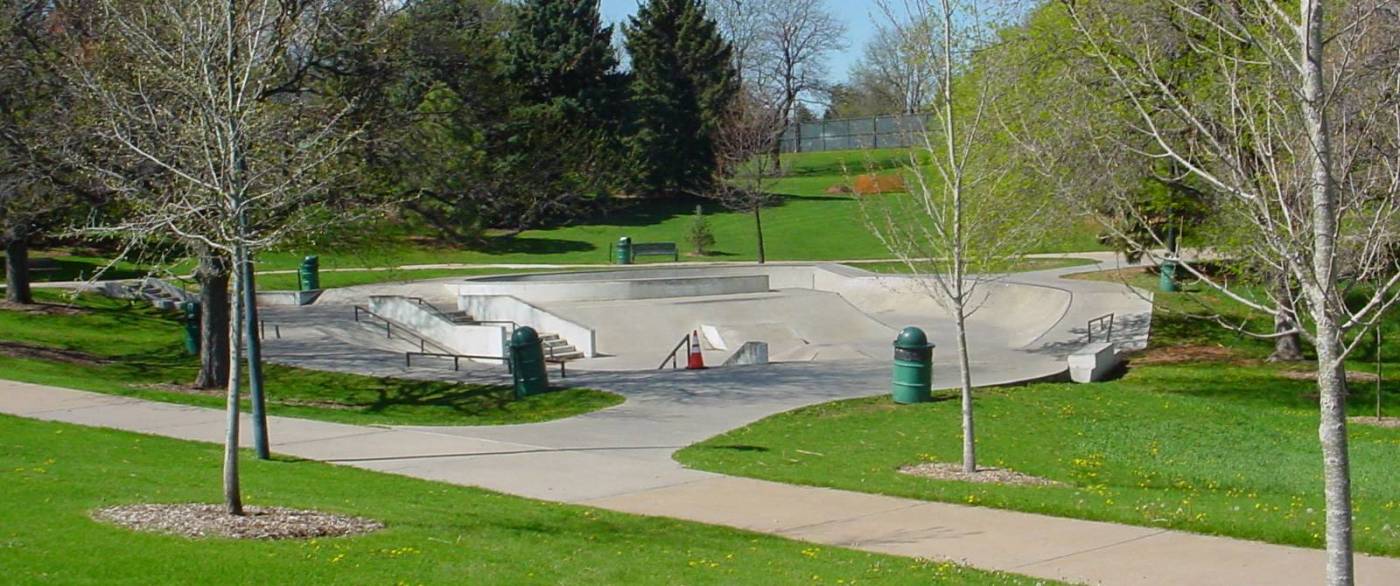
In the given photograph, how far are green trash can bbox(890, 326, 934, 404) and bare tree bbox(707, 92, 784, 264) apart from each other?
33.3m

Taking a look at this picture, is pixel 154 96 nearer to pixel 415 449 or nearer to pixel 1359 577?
pixel 415 449

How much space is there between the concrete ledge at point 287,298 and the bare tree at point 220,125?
14.8 m

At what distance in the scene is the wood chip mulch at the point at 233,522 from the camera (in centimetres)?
973

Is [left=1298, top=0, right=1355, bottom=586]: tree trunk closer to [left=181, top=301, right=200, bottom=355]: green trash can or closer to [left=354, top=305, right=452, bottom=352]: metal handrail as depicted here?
[left=181, top=301, right=200, bottom=355]: green trash can

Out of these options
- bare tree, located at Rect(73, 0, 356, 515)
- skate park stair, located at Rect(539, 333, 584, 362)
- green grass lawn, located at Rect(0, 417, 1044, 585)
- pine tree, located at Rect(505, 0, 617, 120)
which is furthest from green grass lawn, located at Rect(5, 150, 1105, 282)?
green grass lawn, located at Rect(0, 417, 1044, 585)

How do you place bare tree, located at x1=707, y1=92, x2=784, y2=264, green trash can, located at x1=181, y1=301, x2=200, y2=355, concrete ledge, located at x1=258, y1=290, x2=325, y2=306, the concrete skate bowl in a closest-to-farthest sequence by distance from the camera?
green trash can, located at x1=181, y1=301, x2=200, y2=355 → the concrete skate bowl → concrete ledge, located at x1=258, y1=290, x2=325, y2=306 → bare tree, located at x1=707, y1=92, x2=784, y2=264

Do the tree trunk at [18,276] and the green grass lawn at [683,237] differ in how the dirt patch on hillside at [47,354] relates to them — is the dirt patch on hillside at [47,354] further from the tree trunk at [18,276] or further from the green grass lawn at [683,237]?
the green grass lawn at [683,237]

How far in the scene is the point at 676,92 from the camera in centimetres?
7238

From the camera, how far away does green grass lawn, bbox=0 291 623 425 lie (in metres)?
20.4

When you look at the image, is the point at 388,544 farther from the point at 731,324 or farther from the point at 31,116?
the point at 731,324

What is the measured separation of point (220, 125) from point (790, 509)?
5.94 meters

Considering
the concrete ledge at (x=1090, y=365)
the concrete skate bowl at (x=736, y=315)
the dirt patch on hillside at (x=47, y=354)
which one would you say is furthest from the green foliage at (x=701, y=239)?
the dirt patch on hillside at (x=47, y=354)

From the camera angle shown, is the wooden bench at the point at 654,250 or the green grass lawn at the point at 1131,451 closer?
the green grass lawn at the point at 1131,451

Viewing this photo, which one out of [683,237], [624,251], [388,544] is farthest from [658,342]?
[683,237]
